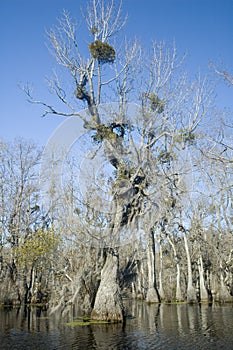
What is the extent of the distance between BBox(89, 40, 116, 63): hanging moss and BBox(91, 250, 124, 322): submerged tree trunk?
10.6m

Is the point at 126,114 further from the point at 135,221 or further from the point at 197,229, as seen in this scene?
the point at 197,229

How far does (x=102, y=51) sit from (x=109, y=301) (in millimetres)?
12046

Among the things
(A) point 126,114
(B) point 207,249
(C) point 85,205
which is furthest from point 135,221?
(B) point 207,249

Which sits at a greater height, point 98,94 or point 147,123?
point 98,94

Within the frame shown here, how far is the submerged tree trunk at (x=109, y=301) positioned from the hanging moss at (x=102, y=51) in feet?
34.7

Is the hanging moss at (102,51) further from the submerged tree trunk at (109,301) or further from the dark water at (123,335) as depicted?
the dark water at (123,335)

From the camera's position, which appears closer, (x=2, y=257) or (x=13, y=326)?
(x=13, y=326)

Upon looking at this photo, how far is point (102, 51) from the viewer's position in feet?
58.4

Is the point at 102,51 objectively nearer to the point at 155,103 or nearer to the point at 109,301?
the point at 155,103

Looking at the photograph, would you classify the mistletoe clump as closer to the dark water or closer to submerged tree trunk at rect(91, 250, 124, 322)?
submerged tree trunk at rect(91, 250, 124, 322)

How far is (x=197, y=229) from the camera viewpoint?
36188 millimetres

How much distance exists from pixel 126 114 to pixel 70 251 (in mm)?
8258

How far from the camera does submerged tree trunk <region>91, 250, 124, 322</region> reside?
16.3 meters

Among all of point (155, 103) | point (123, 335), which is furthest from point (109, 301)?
point (155, 103)
